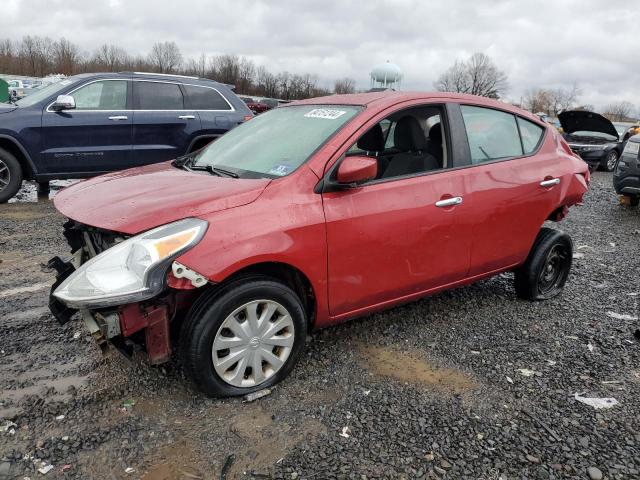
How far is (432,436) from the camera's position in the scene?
2609mm

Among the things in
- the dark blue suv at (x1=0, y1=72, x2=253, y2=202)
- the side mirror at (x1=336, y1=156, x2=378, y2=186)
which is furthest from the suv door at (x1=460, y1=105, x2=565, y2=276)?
the dark blue suv at (x1=0, y1=72, x2=253, y2=202)

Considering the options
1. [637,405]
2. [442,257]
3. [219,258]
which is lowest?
[637,405]

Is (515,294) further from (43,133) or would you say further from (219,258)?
(43,133)

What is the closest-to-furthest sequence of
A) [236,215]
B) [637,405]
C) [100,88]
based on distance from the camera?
[236,215]
[637,405]
[100,88]

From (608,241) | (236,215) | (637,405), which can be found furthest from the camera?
(608,241)

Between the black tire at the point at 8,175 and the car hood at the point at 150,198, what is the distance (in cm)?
448

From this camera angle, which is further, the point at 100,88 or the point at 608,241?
the point at 100,88

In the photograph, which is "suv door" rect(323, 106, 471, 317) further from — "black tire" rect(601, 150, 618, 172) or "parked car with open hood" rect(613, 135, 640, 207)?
"black tire" rect(601, 150, 618, 172)

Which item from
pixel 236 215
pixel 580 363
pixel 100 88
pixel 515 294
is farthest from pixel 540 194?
pixel 100 88

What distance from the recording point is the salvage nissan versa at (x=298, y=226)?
2518 mm

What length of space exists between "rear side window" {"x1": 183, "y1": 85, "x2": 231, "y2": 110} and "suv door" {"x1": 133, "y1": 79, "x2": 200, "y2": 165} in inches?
4.9

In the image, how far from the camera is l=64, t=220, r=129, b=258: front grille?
2698 millimetres

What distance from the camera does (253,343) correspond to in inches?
109

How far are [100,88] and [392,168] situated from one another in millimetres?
5720
